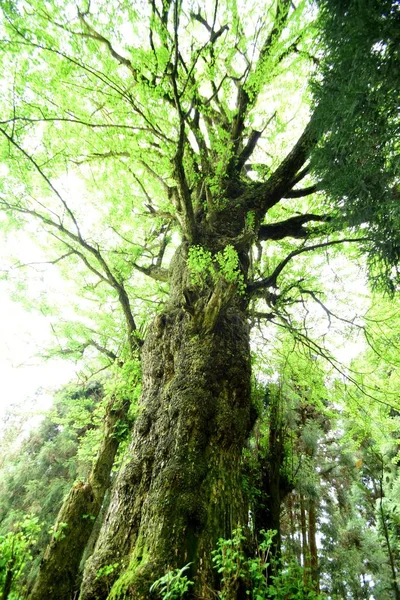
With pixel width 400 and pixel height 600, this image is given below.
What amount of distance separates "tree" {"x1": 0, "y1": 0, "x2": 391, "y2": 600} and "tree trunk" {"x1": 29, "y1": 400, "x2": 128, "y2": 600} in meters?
1.83

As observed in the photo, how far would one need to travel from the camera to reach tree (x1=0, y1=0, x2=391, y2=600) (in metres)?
2.53

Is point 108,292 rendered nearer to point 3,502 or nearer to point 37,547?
point 37,547

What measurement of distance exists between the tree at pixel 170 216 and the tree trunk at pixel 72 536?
1.83 m

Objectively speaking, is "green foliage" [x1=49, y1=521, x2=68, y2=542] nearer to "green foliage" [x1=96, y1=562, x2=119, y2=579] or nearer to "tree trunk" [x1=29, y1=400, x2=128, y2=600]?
"tree trunk" [x1=29, y1=400, x2=128, y2=600]

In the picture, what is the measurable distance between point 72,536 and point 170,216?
5.30 metres

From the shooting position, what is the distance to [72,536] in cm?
413

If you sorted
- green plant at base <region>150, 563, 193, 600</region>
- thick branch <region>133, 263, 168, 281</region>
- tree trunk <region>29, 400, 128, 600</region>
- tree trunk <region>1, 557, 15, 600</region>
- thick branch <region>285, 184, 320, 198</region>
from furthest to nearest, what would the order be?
thick branch <region>133, 263, 168, 281</region>
thick branch <region>285, 184, 320, 198</region>
tree trunk <region>29, 400, 128, 600</region>
tree trunk <region>1, 557, 15, 600</region>
green plant at base <region>150, 563, 193, 600</region>

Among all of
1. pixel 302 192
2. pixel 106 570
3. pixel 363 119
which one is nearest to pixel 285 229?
pixel 302 192

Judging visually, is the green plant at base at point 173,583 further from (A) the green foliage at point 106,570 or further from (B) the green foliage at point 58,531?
(B) the green foliage at point 58,531

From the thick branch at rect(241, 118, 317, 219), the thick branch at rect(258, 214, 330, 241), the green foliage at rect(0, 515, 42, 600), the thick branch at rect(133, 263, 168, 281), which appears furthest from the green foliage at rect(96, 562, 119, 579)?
the thick branch at rect(258, 214, 330, 241)

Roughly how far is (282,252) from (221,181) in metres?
2.59

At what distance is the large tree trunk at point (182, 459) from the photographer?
86.9 inches

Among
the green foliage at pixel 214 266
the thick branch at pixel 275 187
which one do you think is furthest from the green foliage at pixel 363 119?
the green foliage at pixel 214 266

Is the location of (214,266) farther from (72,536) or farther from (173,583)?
(72,536)
